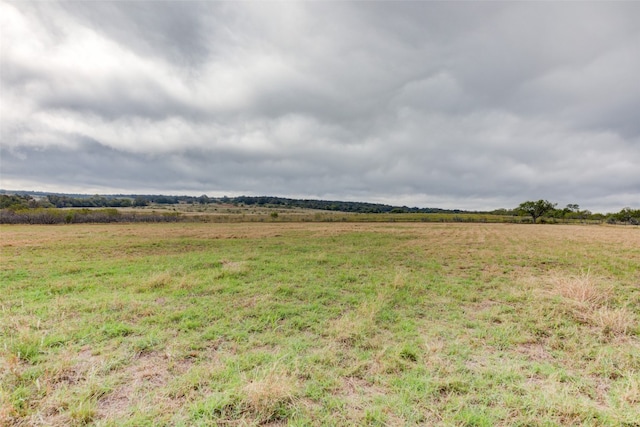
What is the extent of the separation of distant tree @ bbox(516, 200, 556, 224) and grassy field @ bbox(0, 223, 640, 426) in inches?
4059

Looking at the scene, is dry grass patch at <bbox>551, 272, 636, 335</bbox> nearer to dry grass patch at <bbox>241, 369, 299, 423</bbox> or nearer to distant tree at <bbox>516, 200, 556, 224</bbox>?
dry grass patch at <bbox>241, 369, 299, 423</bbox>

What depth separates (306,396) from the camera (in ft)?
12.1

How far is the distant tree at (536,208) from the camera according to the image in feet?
297

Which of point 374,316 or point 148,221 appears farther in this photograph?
point 148,221

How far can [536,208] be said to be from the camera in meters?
91.2

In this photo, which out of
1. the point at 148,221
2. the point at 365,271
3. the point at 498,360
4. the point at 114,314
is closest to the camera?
the point at 498,360

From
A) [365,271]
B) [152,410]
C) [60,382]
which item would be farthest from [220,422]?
[365,271]

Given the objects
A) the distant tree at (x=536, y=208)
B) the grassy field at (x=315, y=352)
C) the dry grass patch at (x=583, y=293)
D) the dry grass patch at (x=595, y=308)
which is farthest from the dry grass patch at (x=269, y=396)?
the distant tree at (x=536, y=208)

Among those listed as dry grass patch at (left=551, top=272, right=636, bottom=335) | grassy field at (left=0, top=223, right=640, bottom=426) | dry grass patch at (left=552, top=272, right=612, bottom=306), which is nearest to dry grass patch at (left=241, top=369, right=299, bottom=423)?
grassy field at (left=0, top=223, right=640, bottom=426)

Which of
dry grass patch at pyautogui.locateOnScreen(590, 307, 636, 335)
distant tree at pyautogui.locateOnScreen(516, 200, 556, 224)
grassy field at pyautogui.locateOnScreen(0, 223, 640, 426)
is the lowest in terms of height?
grassy field at pyautogui.locateOnScreen(0, 223, 640, 426)

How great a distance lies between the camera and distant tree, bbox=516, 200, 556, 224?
9044 cm

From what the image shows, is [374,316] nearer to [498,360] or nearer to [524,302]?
[498,360]

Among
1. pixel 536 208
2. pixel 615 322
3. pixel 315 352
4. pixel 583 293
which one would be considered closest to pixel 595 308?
pixel 583 293

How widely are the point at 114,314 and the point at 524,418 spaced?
8434 millimetres
